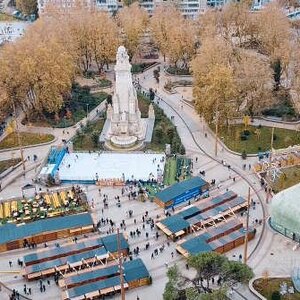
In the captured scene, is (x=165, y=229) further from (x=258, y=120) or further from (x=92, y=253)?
(x=258, y=120)

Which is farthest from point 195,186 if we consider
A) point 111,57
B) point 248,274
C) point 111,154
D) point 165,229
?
point 111,57

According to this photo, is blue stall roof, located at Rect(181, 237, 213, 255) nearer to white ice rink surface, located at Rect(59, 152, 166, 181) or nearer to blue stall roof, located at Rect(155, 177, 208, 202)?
blue stall roof, located at Rect(155, 177, 208, 202)

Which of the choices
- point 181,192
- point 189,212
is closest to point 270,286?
point 189,212

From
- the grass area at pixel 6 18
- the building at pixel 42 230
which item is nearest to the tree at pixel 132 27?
the grass area at pixel 6 18

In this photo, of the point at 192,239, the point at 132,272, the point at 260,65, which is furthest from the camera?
the point at 260,65

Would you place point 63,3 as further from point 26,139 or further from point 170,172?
point 170,172

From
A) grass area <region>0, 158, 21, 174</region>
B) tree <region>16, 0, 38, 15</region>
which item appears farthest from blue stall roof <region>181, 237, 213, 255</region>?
tree <region>16, 0, 38, 15</region>

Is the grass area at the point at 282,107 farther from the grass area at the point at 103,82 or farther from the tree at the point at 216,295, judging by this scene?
the tree at the point at 216,295
